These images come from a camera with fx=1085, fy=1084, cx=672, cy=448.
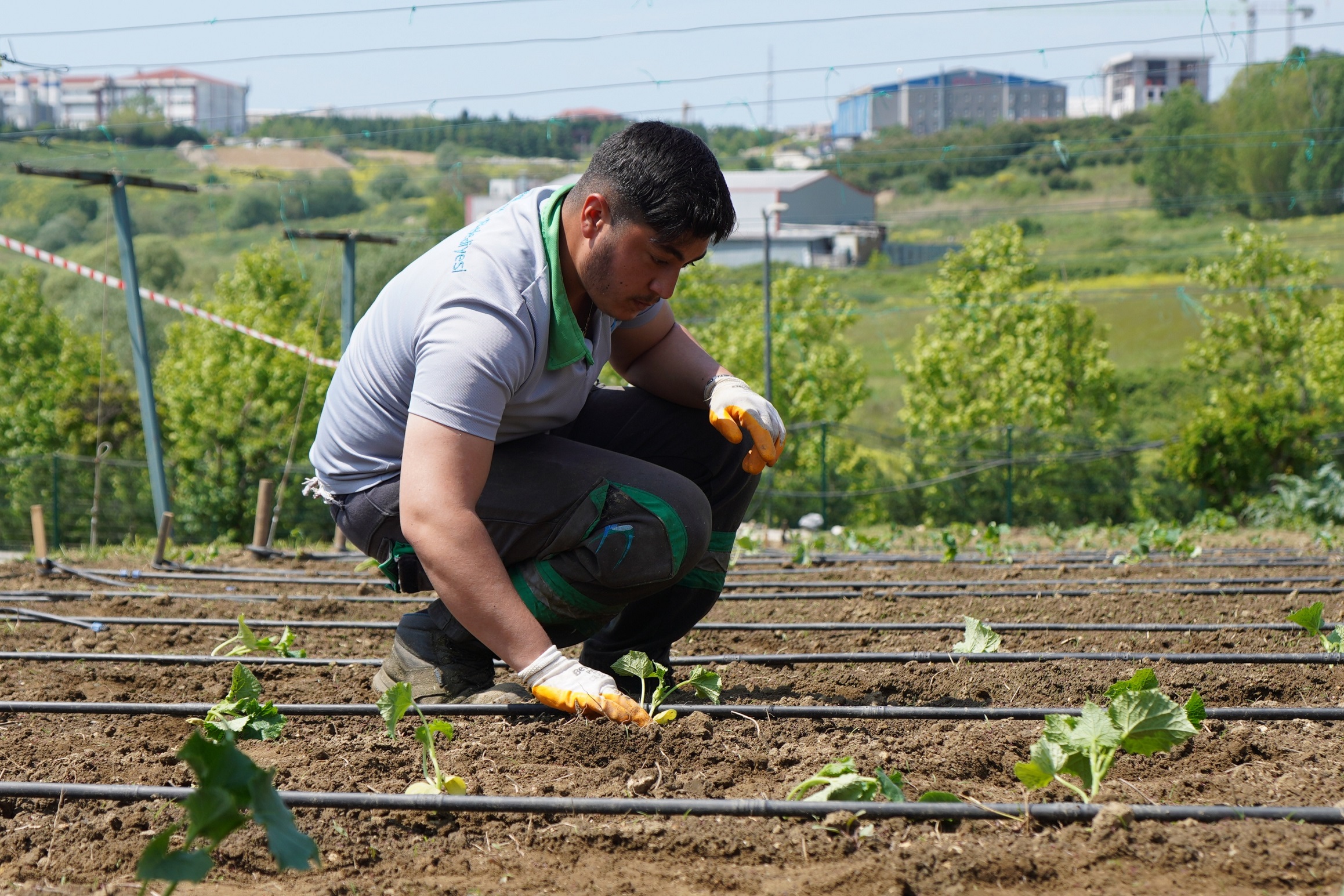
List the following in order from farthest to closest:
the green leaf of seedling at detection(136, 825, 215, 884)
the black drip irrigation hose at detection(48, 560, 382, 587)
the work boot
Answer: the black drip irrigation hose at detection(48, 560, 382, 587) < the work boot < the green leaf of seedling at detection(136, 825, 215, 884)

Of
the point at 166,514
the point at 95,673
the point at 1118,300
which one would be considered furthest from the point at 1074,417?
the point at 95,673

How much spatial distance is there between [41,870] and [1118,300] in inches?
1645

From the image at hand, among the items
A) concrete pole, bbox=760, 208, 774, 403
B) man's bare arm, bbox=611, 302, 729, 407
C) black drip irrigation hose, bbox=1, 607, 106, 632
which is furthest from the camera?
concrete pole, bbox=760, 208, 774, 403

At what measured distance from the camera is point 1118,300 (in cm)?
3919

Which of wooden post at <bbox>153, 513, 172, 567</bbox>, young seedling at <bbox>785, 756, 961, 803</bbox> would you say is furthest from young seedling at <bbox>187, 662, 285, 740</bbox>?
wooden post at <bbox>153, 513, 172, 567</bbox>

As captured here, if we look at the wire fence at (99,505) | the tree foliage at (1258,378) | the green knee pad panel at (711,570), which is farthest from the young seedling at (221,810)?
the wire fence at (99,505)

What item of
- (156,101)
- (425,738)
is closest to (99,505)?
(425,738)

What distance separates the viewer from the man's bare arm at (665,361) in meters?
2.59

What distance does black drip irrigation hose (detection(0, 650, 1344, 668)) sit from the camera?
8.06ft

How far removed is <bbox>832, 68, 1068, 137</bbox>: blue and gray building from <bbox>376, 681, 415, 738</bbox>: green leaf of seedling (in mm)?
9136

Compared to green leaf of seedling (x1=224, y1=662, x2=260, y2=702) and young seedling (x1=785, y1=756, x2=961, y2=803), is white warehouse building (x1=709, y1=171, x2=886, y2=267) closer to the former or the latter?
green leaf of seedling (x1=224, y1=662, x2=260, y2=702)

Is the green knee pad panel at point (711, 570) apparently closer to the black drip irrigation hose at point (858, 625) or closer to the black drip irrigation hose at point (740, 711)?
the black drip irrigation hose at point (740, 711)

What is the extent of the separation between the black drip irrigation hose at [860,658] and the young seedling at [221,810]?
150 cm

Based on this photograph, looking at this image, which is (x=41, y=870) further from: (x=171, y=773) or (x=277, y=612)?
(x=277, y=612)
